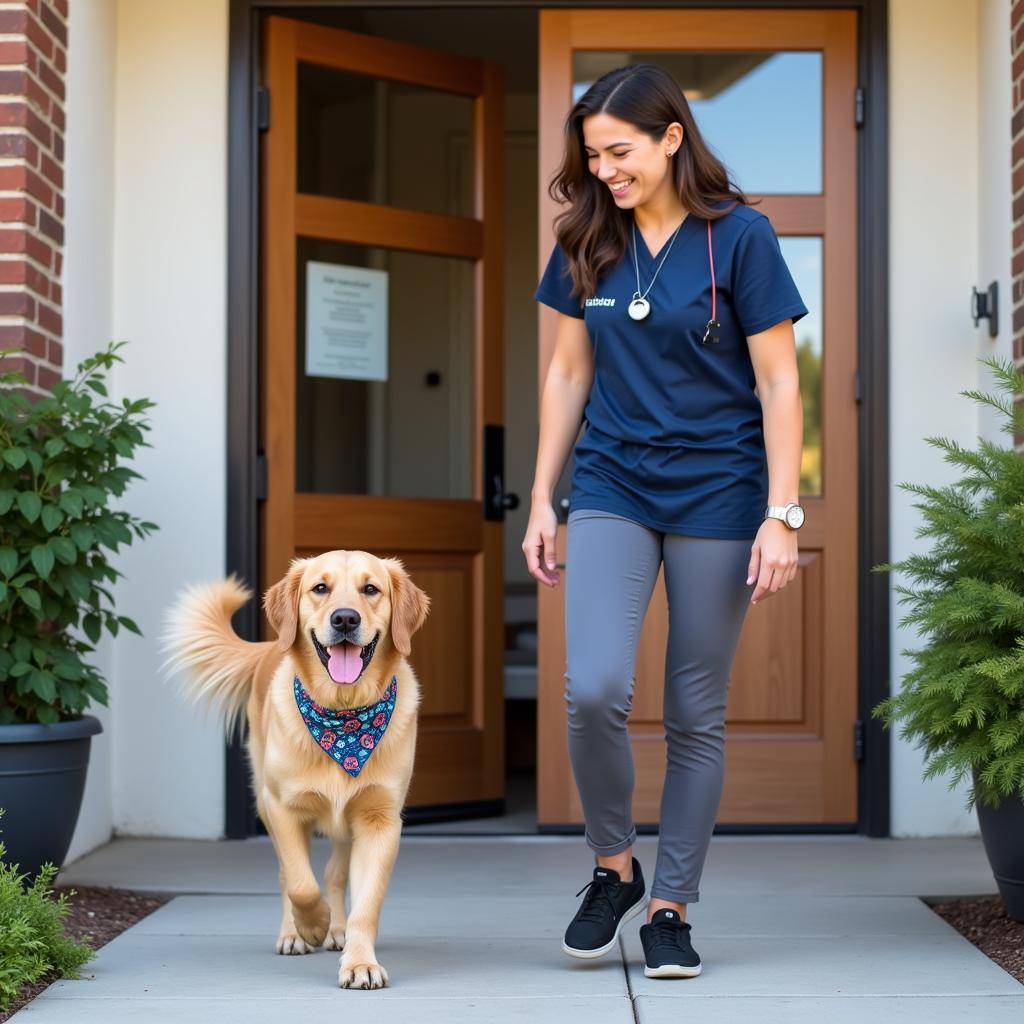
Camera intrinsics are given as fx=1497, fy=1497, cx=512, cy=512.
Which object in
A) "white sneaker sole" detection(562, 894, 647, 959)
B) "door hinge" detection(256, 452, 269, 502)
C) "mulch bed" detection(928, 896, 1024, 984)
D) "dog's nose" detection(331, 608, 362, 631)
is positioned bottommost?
"mulch bed" detection(928, 896, 1024, 984)

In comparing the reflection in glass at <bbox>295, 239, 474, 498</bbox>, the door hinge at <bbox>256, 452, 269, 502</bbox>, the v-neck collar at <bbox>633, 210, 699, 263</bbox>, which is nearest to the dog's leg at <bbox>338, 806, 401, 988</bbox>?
the v-neck collar at <bbox>633, 210, 699, 263</bbox>

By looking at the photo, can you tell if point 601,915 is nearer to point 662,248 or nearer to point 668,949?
point 668,949

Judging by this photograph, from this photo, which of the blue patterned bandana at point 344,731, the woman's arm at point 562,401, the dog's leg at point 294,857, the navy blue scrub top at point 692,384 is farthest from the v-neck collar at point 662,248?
the dog's leg at point 294,857

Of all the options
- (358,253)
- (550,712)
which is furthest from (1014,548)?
(358,253)

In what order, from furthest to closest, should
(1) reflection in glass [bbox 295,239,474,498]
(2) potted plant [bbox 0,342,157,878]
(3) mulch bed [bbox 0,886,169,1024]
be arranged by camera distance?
(1) reflection in glass [bbox 295,239,474,498], (2) potted plant [bbox 0,342,157,878], (3) mulch bed [bbox 0,886,169,1024]

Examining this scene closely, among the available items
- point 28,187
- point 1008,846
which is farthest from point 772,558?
point 28,187

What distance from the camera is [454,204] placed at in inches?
216

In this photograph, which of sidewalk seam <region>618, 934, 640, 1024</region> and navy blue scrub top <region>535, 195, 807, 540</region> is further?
navy blue scrub top <region>535, 195, 807, 540</region>

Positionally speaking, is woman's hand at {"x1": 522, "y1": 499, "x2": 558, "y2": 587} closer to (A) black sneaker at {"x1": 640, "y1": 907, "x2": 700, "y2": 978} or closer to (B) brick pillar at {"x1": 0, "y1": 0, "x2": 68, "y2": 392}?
(A) black sneaker at {"x1": 640, "y1": 907, "x2": 700, "y2": 978}

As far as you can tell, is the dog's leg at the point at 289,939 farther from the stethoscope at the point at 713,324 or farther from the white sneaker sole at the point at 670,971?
the stethoscope at the point at 713,324

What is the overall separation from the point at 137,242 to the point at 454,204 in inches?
48.9

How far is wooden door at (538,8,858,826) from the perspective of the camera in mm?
4742

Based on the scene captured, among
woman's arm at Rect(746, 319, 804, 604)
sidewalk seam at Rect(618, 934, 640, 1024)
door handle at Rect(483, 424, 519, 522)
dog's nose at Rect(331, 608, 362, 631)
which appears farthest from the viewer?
door handle at Rect(483, 424, 519, 522)

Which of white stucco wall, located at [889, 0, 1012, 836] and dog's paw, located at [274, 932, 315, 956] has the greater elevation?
white stucco wall, located at [889, 0, 1012, 836]
